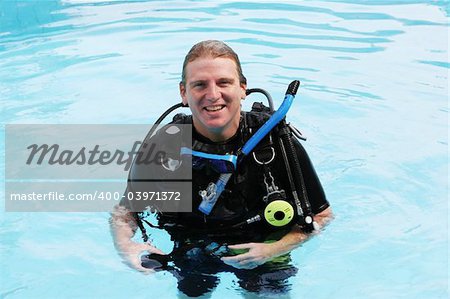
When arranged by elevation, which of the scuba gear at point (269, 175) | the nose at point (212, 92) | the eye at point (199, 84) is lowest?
the scuba gear at point (269, 175)

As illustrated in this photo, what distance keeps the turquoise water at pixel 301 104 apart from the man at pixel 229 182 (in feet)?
1.22

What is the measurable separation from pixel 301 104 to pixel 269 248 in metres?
3.66

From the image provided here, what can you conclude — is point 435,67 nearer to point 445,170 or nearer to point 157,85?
point 445,170

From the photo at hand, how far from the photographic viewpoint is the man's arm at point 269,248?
305cm

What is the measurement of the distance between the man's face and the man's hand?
609 millimetres

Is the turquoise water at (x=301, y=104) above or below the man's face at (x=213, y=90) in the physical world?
below

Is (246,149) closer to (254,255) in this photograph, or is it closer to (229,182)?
(229,182)

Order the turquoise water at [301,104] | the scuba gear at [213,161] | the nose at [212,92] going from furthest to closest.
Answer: the turquoise water at [301,104]
the scuba gear at [213,161]
the nose at [212,92]

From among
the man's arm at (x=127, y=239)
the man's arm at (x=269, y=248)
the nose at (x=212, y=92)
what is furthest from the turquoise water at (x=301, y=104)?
the nose at (x=212, y=92)

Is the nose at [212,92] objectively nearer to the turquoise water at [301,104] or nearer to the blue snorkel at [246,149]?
the blue snorkel at [246,149]

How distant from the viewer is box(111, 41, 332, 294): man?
301 cm

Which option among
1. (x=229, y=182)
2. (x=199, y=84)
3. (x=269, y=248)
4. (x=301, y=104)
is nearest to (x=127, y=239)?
(x=229, y=182)

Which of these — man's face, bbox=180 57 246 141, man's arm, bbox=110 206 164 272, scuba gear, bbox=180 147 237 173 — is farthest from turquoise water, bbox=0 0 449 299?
man's face, bbox=180 57 246 141

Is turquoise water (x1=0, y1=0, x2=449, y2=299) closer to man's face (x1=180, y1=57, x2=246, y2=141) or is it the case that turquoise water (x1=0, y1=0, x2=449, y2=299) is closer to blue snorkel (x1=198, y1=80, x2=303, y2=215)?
blue snorkel (x1=198, y1=80, x2=303, y2=215)
